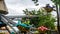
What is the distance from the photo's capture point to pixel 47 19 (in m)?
3.51

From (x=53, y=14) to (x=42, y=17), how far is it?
32 centimetres

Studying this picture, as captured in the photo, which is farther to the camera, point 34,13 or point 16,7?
point 16,7

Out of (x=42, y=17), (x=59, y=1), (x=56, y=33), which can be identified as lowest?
(x=56, y=33)

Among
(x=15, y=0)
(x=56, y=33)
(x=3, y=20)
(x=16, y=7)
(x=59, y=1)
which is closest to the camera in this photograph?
(x=3, y=20)

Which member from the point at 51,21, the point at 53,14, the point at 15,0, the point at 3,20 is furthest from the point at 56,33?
the point at 3,20

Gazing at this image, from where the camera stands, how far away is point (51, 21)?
136 inches

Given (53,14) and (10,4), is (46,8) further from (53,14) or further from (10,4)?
(10,4)

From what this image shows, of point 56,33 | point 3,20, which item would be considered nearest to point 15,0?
point 56,33

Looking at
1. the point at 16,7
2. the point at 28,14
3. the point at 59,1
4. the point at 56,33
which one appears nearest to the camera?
the point at 59,1

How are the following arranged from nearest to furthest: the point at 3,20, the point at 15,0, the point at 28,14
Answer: the point at 3,20 < the point at 28,14 < the point at 15,0

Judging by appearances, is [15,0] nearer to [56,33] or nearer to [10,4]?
[10,4]

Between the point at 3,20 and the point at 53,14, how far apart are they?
1977 millimetres

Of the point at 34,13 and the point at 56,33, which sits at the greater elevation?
the point at 34,13

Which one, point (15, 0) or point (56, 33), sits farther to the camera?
point (15, 0)
